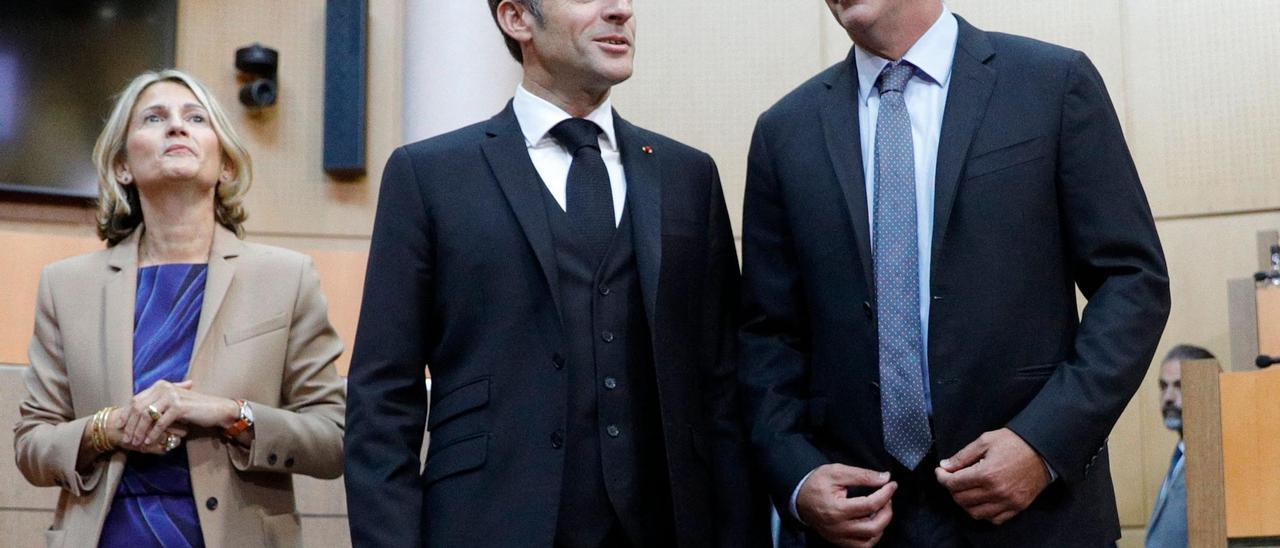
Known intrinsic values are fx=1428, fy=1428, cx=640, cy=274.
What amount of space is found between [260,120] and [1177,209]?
3.31m

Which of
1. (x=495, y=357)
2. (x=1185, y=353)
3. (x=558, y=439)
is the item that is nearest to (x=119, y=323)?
(x=495, y=357)

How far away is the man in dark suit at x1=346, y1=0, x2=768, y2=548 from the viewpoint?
196cm

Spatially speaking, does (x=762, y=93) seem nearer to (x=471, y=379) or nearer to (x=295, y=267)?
(x=295, y=267)

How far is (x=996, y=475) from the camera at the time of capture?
1.82 metres

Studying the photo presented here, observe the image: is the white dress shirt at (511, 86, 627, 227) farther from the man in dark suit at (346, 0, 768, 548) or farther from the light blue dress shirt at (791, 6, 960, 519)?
the light blue dress shirt at (791, 6, 960, 519)

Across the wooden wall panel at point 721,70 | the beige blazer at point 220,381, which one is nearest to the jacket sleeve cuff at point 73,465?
the beige blazer at point 220,381

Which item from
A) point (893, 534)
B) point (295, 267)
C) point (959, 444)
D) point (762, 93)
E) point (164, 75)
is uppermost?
point (762, 93)

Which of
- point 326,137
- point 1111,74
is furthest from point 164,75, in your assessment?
point 1111,74

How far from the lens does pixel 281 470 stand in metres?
2.49

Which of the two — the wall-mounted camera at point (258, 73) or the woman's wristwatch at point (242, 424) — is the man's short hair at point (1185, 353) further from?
the woman's wristwatch at point (242, 424)

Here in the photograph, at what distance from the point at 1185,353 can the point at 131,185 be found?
11.5ft

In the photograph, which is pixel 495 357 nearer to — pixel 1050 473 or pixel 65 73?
pixel 1050 473

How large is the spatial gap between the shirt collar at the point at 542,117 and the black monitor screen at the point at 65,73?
10.4 feet

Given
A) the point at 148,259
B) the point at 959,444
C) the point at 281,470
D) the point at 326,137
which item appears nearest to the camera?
the point at 959,444
